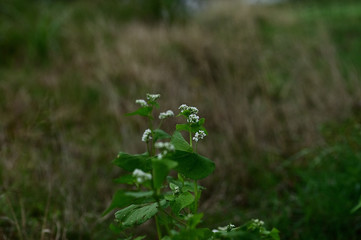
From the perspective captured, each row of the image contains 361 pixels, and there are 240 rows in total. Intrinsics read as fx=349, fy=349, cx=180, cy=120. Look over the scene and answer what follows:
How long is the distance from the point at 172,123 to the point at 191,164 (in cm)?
178

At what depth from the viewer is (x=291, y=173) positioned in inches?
103

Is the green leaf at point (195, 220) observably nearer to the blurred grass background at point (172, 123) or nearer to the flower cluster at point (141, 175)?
the flower cluster at point (141, 175)

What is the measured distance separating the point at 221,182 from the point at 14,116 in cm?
203

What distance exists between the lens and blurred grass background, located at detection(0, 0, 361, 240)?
6.61ft

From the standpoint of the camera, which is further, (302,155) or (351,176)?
(302,155)

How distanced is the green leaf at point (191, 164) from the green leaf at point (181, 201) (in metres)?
0.11

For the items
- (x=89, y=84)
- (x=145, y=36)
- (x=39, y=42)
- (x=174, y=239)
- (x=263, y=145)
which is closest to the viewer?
(x=174, y=239)

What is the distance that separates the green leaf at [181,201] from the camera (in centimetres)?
104

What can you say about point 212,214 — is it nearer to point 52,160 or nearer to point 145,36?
point 52,160

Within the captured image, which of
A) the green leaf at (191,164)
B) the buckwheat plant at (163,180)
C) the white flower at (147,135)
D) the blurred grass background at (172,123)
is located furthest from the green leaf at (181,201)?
the blurred grass background at (172,123)

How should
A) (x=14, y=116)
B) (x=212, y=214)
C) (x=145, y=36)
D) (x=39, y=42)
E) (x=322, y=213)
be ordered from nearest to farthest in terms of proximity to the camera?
(x=322, y=213)
(x=212, y=214)
(x=14, y=116)
(x=39, y=42)
(x=145, y=36)

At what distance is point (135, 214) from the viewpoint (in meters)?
1.03

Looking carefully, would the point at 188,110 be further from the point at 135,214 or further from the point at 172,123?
the point at 172,123

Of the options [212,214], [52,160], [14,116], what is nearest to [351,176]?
[212,214]
